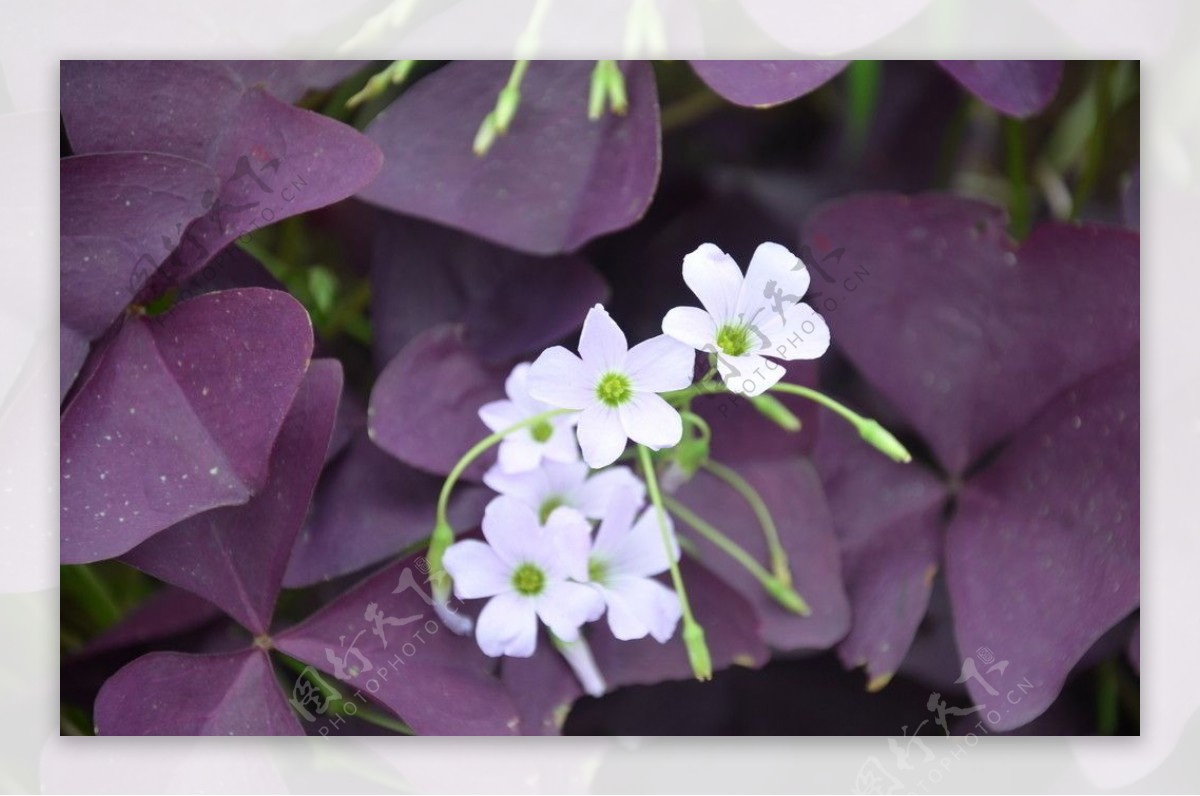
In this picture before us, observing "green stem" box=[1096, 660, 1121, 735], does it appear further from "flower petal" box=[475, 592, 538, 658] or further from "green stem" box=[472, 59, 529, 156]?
"green stem" box=[472, 59, 529, 156]

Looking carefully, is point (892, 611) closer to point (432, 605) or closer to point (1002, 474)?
point (1002, 474)

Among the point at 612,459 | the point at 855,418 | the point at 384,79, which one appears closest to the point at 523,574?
the point at 612,459

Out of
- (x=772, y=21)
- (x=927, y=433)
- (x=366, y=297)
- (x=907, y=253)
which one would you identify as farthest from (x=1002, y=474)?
(x=366, y=297)

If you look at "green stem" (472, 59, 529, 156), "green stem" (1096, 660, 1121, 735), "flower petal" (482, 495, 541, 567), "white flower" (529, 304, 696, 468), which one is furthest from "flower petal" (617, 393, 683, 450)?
"green stem" (1096, 660, 1121, 735)

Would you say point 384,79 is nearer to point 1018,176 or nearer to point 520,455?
point 520,455

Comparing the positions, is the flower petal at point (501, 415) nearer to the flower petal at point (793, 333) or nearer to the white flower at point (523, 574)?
the white flower at point (523, 574)

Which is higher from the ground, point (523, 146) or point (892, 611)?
point (523, 146)
